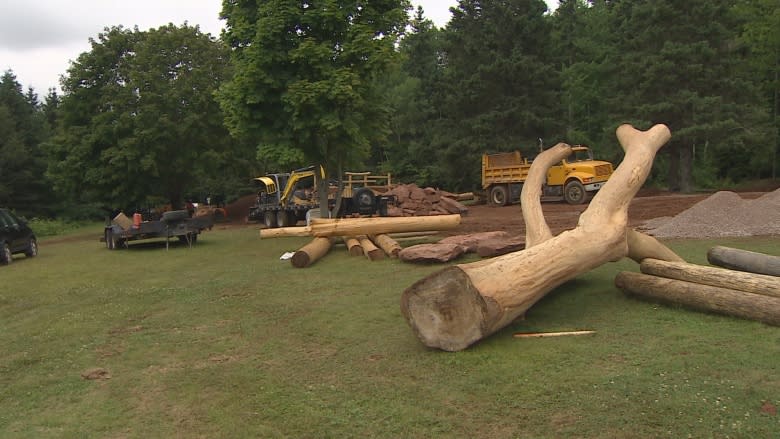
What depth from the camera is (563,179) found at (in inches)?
999

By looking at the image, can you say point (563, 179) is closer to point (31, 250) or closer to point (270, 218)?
point (270, 218)

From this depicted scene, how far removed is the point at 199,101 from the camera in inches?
1203

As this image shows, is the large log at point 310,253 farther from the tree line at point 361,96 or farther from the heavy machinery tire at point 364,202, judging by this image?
the heavy machinery tire at point 364,202

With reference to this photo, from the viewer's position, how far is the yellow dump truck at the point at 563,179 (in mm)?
24891

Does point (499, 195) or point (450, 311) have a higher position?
point (499, 195)

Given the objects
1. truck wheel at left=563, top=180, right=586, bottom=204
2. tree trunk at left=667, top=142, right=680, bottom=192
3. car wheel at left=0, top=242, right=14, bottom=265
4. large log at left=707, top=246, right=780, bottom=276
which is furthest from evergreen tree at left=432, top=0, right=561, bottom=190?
large log at left=707, top=246, right=780, bottom=276

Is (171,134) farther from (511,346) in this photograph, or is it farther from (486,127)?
(511,346)

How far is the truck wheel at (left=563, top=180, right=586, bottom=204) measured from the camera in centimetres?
2480

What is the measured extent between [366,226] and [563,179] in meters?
13.4

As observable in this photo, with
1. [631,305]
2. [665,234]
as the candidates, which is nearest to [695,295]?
[631,305]

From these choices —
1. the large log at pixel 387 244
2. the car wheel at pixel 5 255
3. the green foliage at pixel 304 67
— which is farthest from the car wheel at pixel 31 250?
the large log at pixel 387 244

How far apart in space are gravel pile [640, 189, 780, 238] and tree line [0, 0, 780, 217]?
25.5 ft

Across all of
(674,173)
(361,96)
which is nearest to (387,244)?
(361,96)

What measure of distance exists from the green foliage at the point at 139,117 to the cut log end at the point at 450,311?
2569 centimetres
